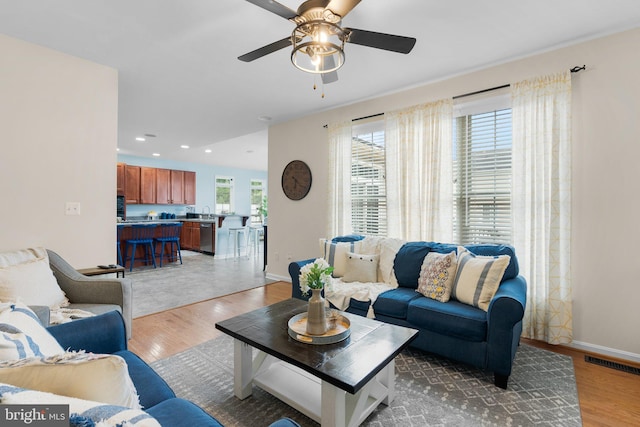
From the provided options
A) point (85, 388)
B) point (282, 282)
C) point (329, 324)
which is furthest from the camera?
point (282, 282)

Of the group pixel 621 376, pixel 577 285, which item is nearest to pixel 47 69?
pixel 577 285

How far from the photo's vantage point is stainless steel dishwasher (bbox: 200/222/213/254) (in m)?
7.69

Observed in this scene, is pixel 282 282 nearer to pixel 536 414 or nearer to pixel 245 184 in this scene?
pixel 536 414

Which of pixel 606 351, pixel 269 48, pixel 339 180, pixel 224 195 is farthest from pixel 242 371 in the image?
pixel 224 195

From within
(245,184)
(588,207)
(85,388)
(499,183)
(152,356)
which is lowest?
(152,356)

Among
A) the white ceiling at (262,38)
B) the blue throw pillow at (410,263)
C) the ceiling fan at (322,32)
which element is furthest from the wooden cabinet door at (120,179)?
the blue throw pillow at (410,263)

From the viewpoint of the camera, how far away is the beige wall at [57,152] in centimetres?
253

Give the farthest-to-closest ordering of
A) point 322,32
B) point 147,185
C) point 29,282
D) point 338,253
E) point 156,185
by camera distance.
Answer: point 156,185
point 147,185
point 338,253
point 29,282
point 322,32

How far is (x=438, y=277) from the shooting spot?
265cm

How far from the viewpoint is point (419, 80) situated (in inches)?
135

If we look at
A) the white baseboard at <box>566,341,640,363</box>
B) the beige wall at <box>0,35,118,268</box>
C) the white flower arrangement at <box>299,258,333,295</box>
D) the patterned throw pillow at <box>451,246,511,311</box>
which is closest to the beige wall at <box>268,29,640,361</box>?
the white baseboard at <box>566,341,640,363</box>

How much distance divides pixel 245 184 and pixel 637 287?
10390 millimetres

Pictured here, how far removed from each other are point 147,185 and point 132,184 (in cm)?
36

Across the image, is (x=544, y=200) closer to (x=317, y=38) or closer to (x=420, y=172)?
(x=420, y=172)
